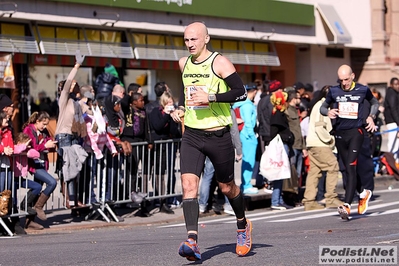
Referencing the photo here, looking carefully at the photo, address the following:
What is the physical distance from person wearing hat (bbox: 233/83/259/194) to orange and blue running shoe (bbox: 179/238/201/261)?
7871 mm

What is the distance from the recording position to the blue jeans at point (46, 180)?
12734 millimetres

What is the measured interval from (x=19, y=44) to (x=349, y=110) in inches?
462

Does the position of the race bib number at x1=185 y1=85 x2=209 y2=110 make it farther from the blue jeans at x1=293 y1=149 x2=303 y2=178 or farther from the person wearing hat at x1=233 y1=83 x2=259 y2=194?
the blue jeans at x1=293 y1=149 x2=303 y2=178

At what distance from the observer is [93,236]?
11672 mm

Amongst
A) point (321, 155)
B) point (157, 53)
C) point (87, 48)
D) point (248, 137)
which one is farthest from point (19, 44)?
point (321, 155)

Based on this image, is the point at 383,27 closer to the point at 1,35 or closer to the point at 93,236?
the point at 1,35

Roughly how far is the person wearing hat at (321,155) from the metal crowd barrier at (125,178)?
2.24 m

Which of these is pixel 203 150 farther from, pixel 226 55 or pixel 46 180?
pixel 226 55

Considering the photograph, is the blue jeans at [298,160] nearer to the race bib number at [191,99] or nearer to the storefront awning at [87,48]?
the race bib number at [191,99]

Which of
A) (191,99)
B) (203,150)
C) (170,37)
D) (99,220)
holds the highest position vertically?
(170,37)

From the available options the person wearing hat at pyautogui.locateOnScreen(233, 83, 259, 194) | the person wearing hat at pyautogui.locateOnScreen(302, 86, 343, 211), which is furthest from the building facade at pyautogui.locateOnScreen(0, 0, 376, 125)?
the person wearing hat at pyautogui.locateOnScreen(302, 86, 343, 211)

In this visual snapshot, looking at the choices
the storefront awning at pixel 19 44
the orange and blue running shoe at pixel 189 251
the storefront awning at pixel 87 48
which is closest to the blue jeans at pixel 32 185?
the orange and blue running shoe at pixel 189 251

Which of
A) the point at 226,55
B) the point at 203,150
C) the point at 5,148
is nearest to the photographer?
the point at 203,150

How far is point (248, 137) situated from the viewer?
51.5 ft
